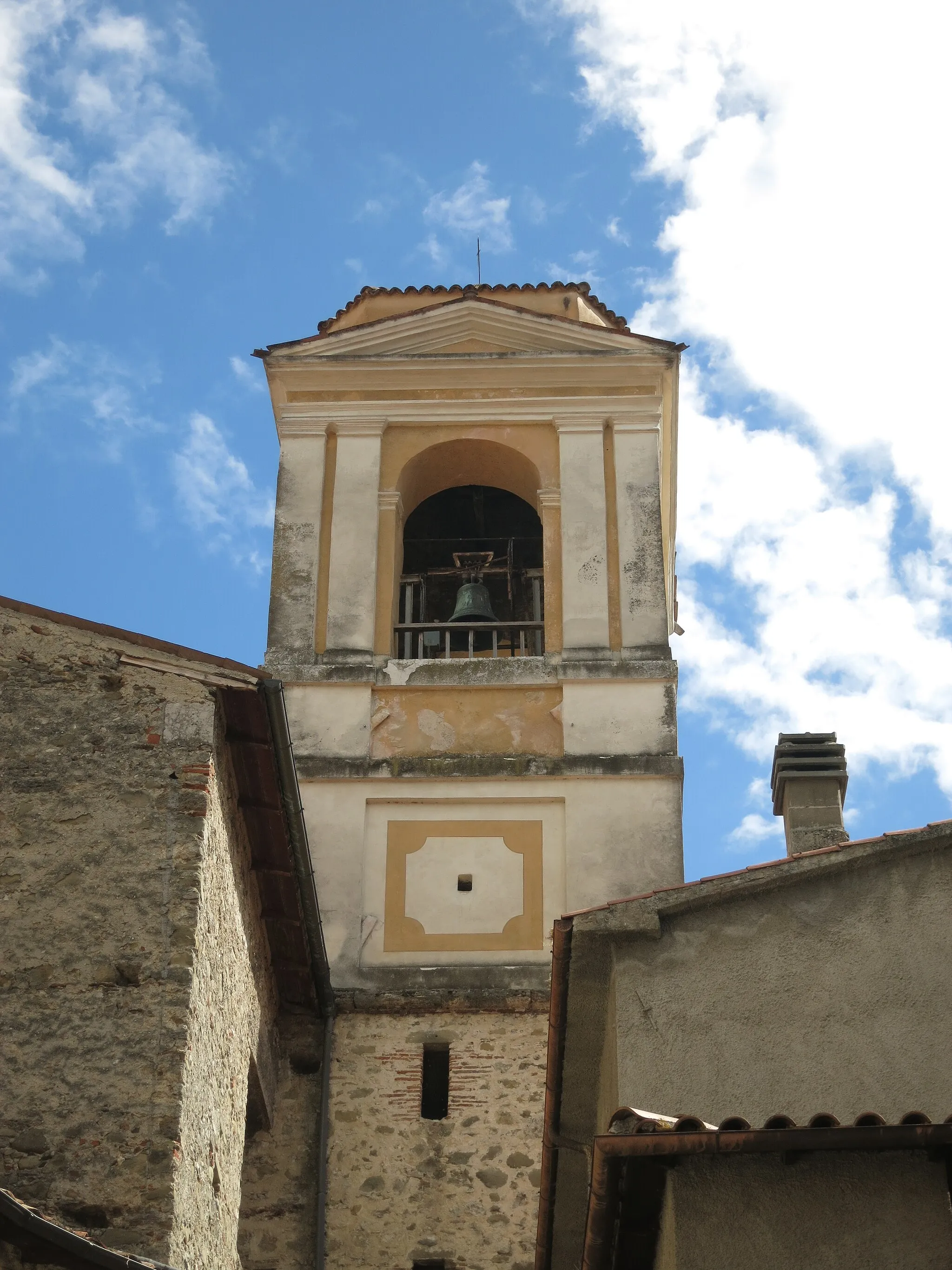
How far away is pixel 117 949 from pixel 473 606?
7.98 meters

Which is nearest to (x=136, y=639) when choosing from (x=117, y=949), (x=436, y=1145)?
(x=117, y=949)

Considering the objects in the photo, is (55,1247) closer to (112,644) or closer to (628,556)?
(112,644)

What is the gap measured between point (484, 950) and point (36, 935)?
5.84 metres

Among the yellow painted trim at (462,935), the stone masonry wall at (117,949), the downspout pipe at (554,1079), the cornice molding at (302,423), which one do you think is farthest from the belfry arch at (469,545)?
the downspout pipe at (554,1079)

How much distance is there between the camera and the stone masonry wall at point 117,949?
827 centimetres

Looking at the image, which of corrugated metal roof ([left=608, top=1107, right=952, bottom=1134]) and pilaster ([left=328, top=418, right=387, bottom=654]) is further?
pilaster ([left=328, top=418, right=387, bottom=654])

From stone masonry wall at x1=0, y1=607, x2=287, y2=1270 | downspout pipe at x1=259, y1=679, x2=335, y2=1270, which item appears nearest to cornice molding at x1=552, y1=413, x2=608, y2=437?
downspout pipe at x1=259, y1=679, x2=335, y2=1270

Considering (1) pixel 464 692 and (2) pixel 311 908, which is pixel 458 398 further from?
(2) pixel 311 908

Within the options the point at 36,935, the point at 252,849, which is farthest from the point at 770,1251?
the point at 252,849

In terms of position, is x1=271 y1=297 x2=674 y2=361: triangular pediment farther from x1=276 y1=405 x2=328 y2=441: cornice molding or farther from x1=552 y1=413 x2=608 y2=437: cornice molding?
x1=552 y1=413 x2=608 y2=437: cornice molding

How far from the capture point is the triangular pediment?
17484 mm

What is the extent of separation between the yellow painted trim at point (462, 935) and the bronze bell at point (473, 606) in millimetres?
2154

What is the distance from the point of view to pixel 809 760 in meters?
13.3

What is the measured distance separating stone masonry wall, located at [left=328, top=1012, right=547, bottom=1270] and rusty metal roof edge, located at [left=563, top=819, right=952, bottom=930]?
4397 mm
